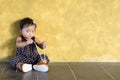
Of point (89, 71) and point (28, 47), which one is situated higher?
point (28, 47)

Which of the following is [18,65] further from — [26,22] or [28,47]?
[26,22]

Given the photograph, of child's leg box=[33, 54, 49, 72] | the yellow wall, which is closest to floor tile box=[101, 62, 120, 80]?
the yellow wall

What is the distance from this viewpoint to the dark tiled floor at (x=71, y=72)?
220 cm

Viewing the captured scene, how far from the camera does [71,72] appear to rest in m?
2.35

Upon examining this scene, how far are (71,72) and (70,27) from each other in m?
0.54

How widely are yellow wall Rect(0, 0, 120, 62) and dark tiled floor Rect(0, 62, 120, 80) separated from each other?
5.0 inches

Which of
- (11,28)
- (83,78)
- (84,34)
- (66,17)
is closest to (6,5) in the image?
(11,28)

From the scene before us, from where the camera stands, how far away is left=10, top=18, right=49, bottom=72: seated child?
2.52 metres

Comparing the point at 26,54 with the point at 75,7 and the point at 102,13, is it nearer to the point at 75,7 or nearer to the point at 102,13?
the point at 75,7

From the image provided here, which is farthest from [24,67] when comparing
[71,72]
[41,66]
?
[71,72]

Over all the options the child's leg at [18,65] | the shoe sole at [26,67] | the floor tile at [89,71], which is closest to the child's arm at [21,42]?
the child's leg at [18,65]

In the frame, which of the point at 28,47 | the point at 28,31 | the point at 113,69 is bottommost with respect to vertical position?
the point at 113,69

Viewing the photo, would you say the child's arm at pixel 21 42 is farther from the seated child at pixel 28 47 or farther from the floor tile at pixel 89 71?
the floor tile at pixel 89 71

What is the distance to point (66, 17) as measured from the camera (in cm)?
272
